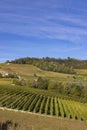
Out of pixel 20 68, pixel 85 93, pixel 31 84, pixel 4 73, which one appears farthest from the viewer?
pixel 20 68

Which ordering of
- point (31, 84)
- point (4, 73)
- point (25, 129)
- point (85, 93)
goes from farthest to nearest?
1. point (4, 73)
2. point (31, 84)
3. point (85, 93)
4. point (25, 129)

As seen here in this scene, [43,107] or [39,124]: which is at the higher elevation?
[39,124]

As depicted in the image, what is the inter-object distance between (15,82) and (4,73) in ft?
128

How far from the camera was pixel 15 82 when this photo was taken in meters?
120

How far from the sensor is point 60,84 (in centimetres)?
11762

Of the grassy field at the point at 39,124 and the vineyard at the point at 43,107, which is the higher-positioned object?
the grassy field at the point at 39,124

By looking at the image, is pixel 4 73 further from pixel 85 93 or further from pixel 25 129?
pixel 25 129

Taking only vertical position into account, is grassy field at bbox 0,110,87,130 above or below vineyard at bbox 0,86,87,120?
above

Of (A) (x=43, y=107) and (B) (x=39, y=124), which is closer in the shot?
(B) (x=39, y=124)

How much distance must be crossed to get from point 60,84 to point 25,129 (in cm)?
10606

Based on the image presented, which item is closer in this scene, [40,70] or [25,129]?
[25,129]

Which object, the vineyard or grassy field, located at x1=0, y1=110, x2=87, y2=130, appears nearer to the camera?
grassy field, located at x1=0, y1=110, x2=87, y2=130

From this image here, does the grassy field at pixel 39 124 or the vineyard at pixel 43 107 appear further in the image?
the vineyard at pixel 43 107

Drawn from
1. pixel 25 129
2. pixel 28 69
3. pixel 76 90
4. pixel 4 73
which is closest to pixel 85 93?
pixel 76 90
